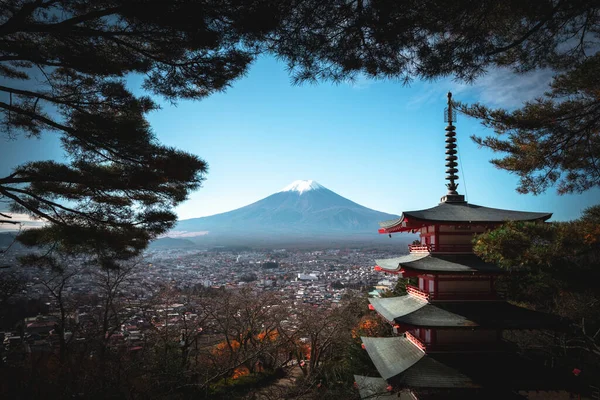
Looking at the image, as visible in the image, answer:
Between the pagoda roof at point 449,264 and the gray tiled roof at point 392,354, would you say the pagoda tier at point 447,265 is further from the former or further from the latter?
the gray tiled roof at point 392,354

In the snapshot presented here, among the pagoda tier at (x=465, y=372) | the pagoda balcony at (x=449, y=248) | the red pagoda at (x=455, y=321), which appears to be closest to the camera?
the pagoda tier at (x=465, y=372)

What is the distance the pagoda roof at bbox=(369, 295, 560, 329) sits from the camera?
605cm

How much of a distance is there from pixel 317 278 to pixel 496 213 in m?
38.5

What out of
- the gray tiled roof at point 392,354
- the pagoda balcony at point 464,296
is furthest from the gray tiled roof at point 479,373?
the pagoda balcony at point 464,296

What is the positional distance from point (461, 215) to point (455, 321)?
2045 mm

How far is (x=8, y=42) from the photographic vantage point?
3.35m

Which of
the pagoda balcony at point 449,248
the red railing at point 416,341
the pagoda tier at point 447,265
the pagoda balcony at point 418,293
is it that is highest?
the pagoda balcony at point 449,248

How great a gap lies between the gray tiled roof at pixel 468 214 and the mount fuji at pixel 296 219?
319 feet

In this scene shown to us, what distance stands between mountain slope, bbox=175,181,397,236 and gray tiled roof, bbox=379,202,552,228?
330ft

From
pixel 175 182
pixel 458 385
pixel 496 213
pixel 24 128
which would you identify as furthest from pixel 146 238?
pixel 496 213

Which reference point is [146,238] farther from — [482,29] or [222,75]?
[482,29]

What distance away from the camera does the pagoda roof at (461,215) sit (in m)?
6.43

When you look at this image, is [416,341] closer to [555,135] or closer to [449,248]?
[449,248]

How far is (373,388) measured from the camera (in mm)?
7637
